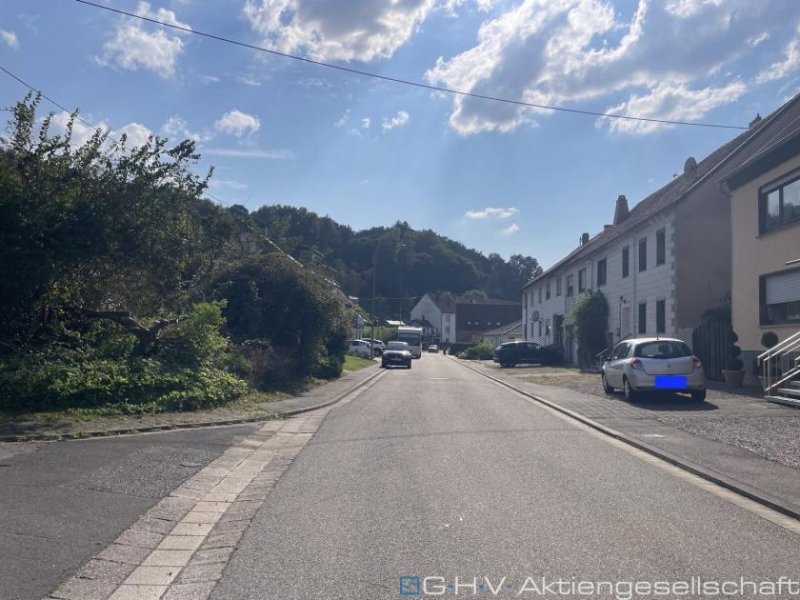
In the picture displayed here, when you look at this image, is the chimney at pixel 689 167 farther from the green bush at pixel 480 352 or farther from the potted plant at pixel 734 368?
the green bush at pixel 480 352

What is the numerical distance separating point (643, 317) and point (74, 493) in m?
28.2

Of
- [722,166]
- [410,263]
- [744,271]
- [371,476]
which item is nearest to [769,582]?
[371,476]

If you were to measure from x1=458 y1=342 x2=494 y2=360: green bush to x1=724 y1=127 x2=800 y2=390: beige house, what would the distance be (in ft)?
134

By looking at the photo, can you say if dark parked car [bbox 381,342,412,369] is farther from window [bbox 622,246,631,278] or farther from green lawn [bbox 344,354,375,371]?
window [bbox 622,246,631,278]

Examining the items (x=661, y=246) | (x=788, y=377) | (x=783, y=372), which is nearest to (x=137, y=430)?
(x=788, y=377)

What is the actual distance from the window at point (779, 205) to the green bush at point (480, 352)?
42701 mm

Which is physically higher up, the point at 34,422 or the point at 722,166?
the point at 722,166

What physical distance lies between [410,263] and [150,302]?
103596 mm

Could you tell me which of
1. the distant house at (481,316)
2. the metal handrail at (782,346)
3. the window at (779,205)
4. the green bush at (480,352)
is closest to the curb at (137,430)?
the metal handrail at (782,346)

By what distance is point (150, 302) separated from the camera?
56.0 ft

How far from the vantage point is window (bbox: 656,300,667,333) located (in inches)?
1163

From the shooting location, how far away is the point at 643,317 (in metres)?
32.3

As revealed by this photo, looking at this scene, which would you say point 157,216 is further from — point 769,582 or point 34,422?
point 769,582

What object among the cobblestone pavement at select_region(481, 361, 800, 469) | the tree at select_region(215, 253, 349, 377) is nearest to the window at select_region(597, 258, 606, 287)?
the cobblestone pavement at select_region(481, 361, 800, 469)
